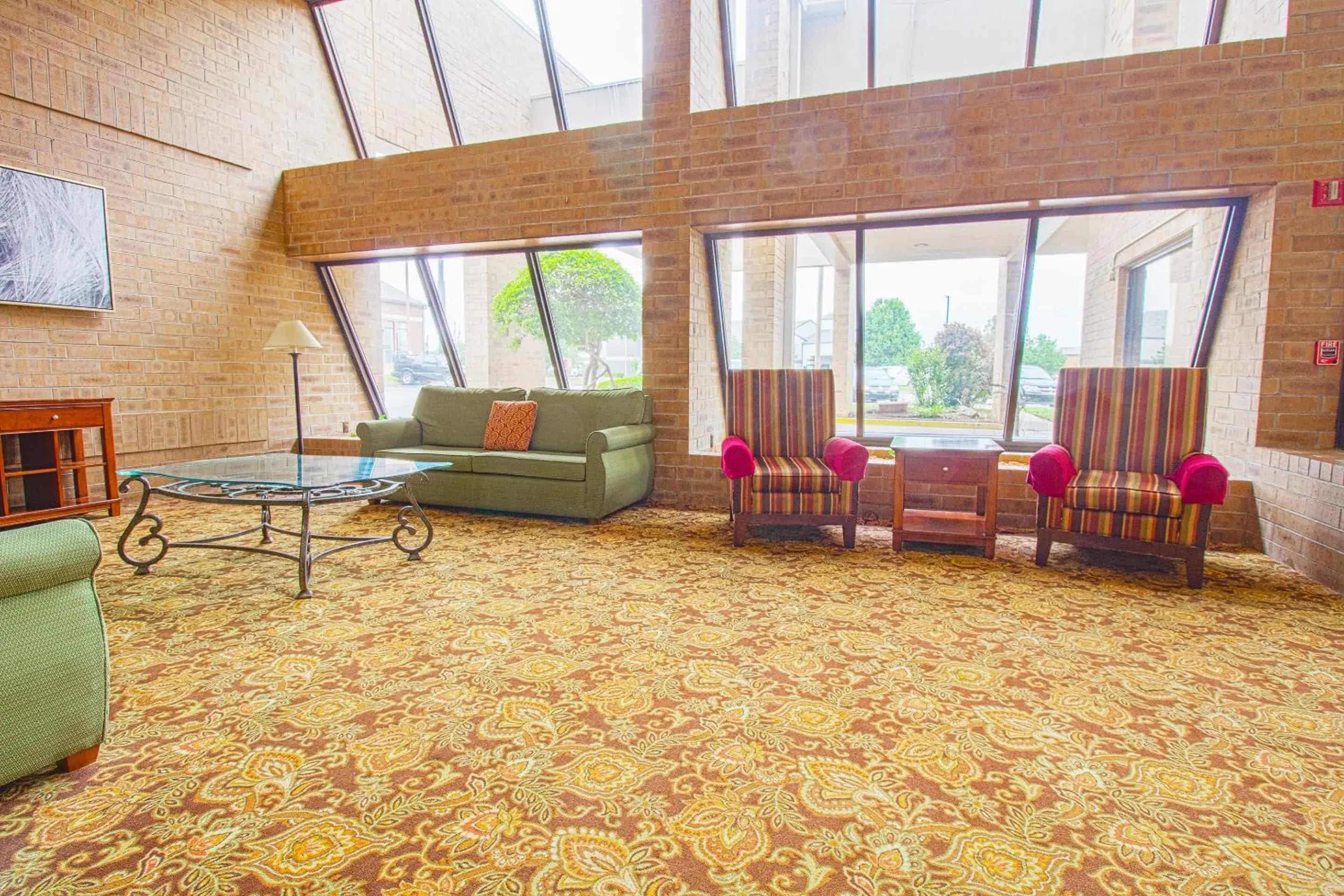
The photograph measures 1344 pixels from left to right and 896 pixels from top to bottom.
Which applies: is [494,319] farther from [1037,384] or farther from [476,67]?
[1037,384]

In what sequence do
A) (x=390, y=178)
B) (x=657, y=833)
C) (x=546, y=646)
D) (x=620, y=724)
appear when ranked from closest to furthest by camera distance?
(x=657, y=833) → (x=620, y=724) → (x=546, y=646) → (x=390, y=178)

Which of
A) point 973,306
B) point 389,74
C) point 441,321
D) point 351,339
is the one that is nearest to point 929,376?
point 973,306

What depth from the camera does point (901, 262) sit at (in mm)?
5270

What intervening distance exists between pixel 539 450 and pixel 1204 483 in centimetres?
431

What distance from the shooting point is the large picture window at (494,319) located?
20.0 feet

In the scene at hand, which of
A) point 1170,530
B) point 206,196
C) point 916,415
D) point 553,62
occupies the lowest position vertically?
point 1170,530

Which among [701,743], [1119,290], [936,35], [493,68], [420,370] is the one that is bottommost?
[701,743]

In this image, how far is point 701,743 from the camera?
195cm

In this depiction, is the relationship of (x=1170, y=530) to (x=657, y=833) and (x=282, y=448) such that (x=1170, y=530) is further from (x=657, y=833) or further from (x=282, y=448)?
(x=282, y=448)

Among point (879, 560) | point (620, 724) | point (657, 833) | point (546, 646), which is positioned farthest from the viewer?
point (879, 560)

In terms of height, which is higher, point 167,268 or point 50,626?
point 167,268

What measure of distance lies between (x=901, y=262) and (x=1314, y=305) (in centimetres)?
251

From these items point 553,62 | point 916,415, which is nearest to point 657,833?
point 916,415

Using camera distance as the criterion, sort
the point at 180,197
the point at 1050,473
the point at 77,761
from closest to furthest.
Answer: the point at 77,761
the point at 1050,473
the point at 180,197
